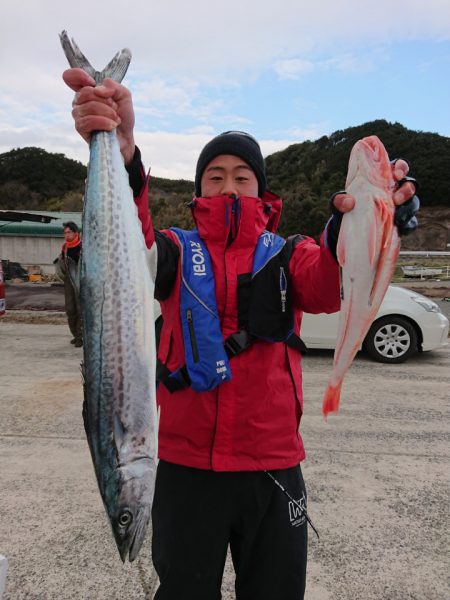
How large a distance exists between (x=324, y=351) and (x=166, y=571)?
6866 mm

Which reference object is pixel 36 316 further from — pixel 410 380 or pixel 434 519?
pixel 434 519

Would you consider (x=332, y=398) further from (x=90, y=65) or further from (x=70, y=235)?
(x=70, y=235)

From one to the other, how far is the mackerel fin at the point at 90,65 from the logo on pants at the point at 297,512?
1758 millimetres

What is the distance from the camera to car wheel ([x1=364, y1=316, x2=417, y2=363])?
755cm

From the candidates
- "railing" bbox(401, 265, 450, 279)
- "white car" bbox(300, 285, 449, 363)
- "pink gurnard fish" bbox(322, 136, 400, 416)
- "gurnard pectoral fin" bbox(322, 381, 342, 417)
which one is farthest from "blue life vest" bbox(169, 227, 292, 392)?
"railing" bbox(401, 265, 450, 279)

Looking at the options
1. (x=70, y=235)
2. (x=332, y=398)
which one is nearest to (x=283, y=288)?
(x=332, y=398)

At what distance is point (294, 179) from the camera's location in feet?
228

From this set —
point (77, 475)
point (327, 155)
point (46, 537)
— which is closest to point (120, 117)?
point (46, 537)

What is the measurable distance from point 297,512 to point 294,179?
70810 millimetres

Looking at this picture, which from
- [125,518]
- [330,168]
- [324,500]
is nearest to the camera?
[125,518]

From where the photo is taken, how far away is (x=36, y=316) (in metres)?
12.3

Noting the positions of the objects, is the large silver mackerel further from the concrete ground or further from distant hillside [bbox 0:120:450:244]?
distant hillside [bbox 0:120:450:244]

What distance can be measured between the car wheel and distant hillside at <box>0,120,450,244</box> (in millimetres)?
29114

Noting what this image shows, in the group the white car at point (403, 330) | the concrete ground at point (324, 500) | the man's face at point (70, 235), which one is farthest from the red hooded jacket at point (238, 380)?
the white car at point (403, 330)
